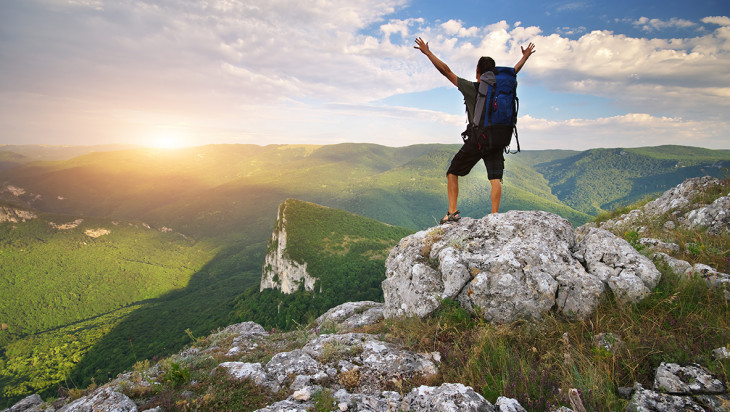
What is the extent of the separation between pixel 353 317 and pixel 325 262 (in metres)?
59.8

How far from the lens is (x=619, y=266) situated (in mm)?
4586

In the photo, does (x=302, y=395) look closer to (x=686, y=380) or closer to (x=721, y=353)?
(x=686, y=380)

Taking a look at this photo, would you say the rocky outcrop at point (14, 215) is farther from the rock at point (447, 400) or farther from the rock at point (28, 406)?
the rock at point (447, 400)

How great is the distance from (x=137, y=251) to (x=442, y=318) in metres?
173

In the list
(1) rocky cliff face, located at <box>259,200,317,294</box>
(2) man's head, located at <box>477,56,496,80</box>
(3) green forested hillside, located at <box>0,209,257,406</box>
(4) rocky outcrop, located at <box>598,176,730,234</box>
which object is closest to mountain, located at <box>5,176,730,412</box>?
(4) rocky outcrop, located at <box>598,176,730,234</box>

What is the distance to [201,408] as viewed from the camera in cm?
338

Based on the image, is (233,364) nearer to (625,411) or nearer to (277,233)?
(625,411)

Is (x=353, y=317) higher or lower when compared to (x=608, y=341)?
lower

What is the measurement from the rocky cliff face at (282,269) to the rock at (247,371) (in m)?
59.7

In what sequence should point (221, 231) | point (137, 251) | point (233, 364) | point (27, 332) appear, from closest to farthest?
point (233, 364) < point (27, 332) < point (137, 251) < point (221, 231)

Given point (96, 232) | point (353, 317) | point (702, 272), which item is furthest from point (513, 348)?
point (96, 232)

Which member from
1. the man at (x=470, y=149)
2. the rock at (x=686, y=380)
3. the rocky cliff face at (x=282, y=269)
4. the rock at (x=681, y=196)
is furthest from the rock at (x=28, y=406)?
the rocky cliff face at (x=282, y=269)

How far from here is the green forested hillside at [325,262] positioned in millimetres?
57072

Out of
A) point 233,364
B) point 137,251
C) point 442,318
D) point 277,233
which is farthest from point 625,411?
point 137,251
